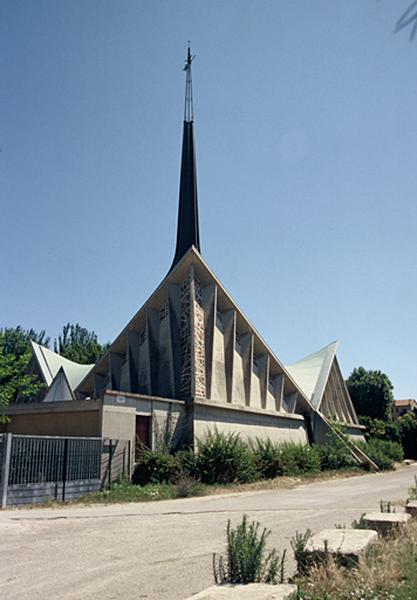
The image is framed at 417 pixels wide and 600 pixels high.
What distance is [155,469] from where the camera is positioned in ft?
63.1

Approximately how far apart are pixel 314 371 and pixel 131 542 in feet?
123

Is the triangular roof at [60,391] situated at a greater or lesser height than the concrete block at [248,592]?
greater

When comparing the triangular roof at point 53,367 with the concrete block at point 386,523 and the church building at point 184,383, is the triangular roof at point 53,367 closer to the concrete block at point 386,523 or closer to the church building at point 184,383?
the church building at point 184,383

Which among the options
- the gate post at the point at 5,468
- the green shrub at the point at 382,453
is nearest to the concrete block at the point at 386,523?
the gate post at the point at 5,468

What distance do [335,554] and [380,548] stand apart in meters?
0.64

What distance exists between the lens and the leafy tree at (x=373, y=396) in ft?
188

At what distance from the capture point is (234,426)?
26938 mm

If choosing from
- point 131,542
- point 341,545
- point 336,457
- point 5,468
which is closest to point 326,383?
point 336,457

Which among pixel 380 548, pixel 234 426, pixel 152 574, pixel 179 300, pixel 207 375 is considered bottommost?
pixel 152 574

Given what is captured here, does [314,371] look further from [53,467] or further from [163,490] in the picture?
[53,467]

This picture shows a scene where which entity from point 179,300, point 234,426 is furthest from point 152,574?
point 179,300

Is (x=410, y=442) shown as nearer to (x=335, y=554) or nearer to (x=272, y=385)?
(x=272, y=385)

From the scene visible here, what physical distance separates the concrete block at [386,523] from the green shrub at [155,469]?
12911 mm

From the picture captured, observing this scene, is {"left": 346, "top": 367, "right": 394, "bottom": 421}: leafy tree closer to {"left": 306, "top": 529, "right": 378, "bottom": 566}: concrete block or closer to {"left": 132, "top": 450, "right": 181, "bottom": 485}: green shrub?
{"left": 132, "top": 450, "right": 181, "bottom": 485}: green shrub
